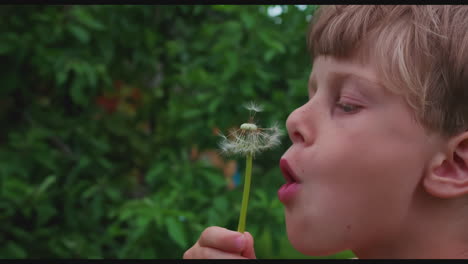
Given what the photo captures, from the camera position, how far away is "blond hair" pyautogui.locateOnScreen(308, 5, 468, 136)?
70 cm

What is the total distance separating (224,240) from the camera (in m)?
0.69

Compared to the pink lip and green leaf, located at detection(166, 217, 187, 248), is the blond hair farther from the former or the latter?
green leaf, located at detection(166, 217, 187, 248)

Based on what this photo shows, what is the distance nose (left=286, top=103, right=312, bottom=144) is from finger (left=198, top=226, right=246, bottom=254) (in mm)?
168

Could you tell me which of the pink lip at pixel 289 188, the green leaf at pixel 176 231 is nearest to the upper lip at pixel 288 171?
the pink lip at pixel 289 188

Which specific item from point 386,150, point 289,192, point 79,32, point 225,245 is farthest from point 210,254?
point 79,32

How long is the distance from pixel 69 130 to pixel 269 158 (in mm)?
1001

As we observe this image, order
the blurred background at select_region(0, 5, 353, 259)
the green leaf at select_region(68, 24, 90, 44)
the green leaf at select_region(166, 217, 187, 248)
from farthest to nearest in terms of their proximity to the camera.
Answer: the green leaf at select_region(68, 24, 90, 44)
the blurred background at select_region(0, 5, 353, 259)
the green leaf at select_region(166, 217, 187, 248)

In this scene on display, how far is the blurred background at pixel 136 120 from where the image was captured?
6.21ft

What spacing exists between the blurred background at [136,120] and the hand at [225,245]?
3.15ft

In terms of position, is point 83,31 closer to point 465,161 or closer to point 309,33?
Answer: point 309,33

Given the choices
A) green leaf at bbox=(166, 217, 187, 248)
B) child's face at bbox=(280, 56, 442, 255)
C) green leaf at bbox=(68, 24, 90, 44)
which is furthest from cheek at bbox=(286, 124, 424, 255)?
green leaf at bbox=(68, 24, 90, 44)

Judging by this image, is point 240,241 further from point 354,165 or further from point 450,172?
point 450,172

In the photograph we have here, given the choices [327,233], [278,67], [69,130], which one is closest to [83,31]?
[69,130]

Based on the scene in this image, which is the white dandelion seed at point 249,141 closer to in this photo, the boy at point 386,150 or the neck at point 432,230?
the boy at point 386,150
